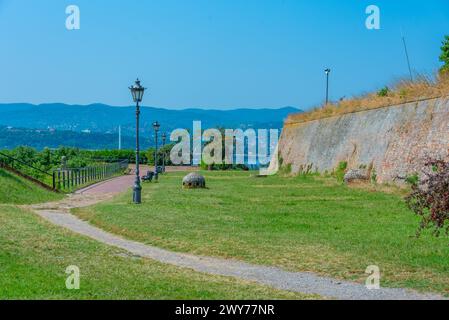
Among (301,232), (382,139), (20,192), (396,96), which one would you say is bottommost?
(20,192)

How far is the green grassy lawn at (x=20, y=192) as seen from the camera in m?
25.7

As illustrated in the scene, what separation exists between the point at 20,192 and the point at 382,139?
53.8 ft

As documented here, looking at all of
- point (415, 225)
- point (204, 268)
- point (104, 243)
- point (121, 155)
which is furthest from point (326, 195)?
point (121, 155)

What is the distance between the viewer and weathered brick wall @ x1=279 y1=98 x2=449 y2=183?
2597 centimetres

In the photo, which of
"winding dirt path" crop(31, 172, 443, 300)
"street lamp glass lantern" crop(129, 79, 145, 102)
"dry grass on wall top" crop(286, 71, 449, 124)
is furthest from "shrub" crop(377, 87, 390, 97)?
"winding dirt path" crop(31, 172, 443, 300)

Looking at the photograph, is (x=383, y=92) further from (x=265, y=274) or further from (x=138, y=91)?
(x=265, y=274)

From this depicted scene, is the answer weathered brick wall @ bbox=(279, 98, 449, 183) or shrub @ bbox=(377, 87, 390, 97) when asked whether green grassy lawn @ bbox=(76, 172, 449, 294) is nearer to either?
weathered brick wall @ bbox=(279, 98, 449, 183)

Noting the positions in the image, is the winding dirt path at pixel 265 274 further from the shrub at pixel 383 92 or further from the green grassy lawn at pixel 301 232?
the shrub at pixel 383 92

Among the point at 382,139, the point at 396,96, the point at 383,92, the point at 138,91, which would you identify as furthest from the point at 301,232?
the point at 383,92

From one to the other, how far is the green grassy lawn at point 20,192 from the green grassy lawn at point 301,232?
4.44 metres

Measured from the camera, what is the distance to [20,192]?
2727 centimetres

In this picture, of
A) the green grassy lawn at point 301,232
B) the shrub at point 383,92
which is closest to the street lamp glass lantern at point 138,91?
the green grassy lawn at point 301,232
